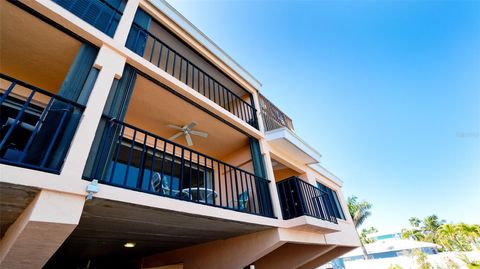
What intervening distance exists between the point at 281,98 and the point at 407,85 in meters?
7.39

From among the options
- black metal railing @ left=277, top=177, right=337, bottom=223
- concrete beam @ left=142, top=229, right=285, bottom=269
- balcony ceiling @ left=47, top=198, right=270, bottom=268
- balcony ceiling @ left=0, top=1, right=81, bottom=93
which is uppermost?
balcony ceiling @ left=0, top=1, right=81, bottom=93

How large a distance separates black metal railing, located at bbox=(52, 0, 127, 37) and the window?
837 centimetres

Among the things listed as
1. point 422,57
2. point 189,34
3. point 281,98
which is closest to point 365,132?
point 422,57

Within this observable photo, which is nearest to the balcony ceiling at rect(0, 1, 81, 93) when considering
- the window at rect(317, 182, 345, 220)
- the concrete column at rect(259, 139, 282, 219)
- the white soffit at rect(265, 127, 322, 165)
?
the concrete column at rect(259, 139, 282, 219)

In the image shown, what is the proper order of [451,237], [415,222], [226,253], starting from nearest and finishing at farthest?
1. [226,253]
2. [451,237]
3. [415,222]

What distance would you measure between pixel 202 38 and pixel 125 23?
232cm

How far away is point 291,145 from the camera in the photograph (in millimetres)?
6156

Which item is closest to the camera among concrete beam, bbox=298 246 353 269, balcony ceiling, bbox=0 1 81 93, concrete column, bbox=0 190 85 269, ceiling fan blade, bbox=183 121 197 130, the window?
concrete column, bbox=0 190 85 269

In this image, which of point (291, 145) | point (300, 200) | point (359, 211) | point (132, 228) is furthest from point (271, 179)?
point (359, 211)

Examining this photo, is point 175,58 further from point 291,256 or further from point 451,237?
point 451,237

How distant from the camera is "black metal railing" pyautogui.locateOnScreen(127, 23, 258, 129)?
175 inches

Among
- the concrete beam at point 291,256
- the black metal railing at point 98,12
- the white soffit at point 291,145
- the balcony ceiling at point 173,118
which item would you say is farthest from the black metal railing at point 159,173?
the concrete beam at point 291,256

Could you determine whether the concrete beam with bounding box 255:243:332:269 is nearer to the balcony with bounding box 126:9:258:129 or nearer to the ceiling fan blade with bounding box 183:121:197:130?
the balcony with bounding box 126:9:258:129

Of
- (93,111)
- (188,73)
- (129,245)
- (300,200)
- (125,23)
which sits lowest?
(129,245)
